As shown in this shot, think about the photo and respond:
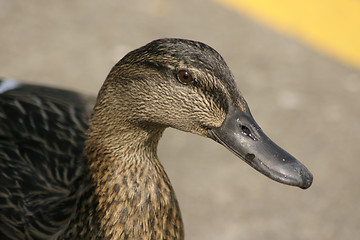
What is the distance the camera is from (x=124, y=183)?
2.43 metres

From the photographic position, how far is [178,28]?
206 inches

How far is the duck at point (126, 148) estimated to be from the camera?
217 centimetres

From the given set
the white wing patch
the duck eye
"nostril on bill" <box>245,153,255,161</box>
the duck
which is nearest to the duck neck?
the duck

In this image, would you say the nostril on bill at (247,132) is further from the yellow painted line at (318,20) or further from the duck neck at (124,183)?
the yellow painted line at (318,20)

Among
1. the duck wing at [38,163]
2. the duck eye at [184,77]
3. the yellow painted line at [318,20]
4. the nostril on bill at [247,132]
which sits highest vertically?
the yellow painted line at [318,20]

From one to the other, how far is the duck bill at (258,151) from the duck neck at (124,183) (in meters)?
0.37

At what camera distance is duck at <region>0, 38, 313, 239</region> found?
217 cm

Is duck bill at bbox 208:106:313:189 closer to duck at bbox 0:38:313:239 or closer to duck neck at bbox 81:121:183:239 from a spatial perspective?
duck at bbox 0:38:313:239

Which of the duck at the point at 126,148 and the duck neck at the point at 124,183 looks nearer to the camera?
the duck at the point at 126,148

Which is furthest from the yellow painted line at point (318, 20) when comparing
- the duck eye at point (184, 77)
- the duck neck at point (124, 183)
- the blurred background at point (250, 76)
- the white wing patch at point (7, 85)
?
the duck eye at point (184, 77)

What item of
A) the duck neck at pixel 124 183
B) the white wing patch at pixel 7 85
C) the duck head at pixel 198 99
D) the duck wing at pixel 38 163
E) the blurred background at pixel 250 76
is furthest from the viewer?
the blurred background at pixel 250 76

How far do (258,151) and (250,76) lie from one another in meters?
2.74

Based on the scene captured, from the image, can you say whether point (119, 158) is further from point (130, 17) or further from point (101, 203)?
point (130, 17)

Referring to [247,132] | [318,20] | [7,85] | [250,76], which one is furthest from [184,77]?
[318,20]
